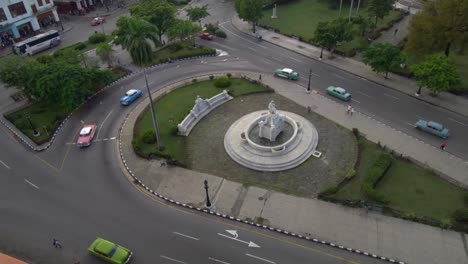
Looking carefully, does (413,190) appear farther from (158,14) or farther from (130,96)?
(158,14)

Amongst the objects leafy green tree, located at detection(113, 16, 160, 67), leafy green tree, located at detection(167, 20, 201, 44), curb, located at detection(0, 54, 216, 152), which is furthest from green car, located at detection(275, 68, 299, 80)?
leafy green tree, located at detection(113, 16, 160, 67)

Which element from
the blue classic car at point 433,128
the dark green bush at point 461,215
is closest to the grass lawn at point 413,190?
the dark green bush at point 461,215

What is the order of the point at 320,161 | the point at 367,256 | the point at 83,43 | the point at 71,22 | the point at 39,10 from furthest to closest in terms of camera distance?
1. the point at 71,22
2. the point at 39,10
3. the point at 83,43
4. the point at 320,161
5. the point at 367,256

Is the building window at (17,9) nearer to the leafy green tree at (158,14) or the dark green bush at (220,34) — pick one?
the leafy green tree at (158,14)

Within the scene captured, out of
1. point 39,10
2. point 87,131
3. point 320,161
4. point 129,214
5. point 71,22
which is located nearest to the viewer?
point 129,214

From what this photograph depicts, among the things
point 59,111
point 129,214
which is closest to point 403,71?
point 129,214

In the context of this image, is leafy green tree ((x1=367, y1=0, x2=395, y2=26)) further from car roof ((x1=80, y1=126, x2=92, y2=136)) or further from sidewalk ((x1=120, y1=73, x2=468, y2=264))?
car roof ((x1=80, y1=126, x2=92, y2=136))

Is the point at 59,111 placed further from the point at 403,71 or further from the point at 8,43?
the point at 403,71
